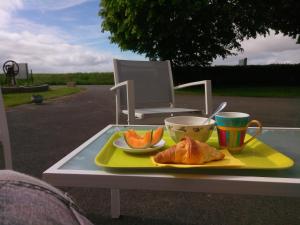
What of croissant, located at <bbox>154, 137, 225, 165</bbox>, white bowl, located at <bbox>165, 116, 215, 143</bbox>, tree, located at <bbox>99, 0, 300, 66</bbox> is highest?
tree, located at <bbox>99, 0, 300, 66</bbox>

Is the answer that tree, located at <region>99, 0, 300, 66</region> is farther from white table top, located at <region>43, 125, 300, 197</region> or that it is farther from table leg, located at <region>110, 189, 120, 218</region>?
white table top, located at <region>43, 125, 300, 197</region>

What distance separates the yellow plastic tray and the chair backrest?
242 cm

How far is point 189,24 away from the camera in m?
14.7

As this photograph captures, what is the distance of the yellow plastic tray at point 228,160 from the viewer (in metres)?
0.96

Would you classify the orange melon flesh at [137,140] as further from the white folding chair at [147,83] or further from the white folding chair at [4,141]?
the white folding chair at [147,83]

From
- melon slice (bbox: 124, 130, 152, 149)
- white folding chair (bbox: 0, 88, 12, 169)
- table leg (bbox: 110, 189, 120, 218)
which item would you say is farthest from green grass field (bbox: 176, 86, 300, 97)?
melon slice (bbox: 124, 130, 152, 149)

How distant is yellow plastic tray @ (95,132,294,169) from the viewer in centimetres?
96

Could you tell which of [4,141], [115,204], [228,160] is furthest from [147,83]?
[228,160]

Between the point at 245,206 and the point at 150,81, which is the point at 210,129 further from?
the point at 150,81

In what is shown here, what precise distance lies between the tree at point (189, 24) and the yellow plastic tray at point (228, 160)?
1242 cm

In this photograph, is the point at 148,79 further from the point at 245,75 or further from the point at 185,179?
the point at 245,75

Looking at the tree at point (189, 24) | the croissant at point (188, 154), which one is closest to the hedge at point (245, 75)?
the tree at point (189, 24)

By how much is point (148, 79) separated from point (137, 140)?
2.65 meters

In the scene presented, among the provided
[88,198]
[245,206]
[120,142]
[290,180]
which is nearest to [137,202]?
[88,198]
